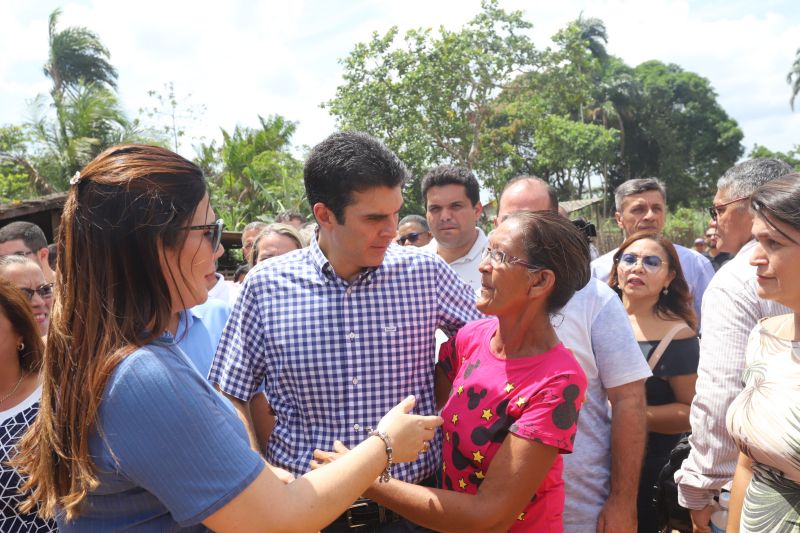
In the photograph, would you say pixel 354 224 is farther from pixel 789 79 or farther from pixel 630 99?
pixel 789 79

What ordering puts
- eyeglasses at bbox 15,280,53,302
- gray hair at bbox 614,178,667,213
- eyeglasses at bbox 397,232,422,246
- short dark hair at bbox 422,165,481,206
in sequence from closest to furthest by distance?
eyeglasses at bbox 15,280,53,302
short dark hair at bbox 422,165,481,206
gray hair at bbox 614,178,667,213
eyeglasses at bbox 397,232,422,246

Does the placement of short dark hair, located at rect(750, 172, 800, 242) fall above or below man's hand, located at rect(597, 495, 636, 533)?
above

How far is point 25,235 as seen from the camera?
227 inches

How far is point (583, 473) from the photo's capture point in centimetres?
276

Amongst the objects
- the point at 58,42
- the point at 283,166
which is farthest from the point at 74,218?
the point at 58,42

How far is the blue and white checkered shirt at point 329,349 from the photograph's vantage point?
249 cm

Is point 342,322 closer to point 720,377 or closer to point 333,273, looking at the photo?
point 333,273

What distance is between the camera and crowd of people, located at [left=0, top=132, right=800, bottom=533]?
4.96 feet

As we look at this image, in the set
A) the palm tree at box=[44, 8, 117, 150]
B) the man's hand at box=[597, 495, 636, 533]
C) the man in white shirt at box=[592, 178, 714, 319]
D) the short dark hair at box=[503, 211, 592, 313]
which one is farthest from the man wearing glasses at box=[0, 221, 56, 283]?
the palm tree at box=[44, 8, 117, 150]

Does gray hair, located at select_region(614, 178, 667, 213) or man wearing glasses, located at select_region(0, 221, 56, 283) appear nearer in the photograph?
gray hair, located at select_region(614, 178, 667, 213)

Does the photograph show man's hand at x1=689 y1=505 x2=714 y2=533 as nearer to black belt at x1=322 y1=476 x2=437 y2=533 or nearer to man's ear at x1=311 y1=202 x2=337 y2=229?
black belt at x1=322 y1=476 x2=437 y2=533

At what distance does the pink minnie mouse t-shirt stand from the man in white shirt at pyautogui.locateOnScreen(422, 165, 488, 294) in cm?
223

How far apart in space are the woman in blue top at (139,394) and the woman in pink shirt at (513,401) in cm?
51

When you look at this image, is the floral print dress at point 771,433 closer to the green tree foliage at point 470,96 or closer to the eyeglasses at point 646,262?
the eyeglasses at point 646,262
